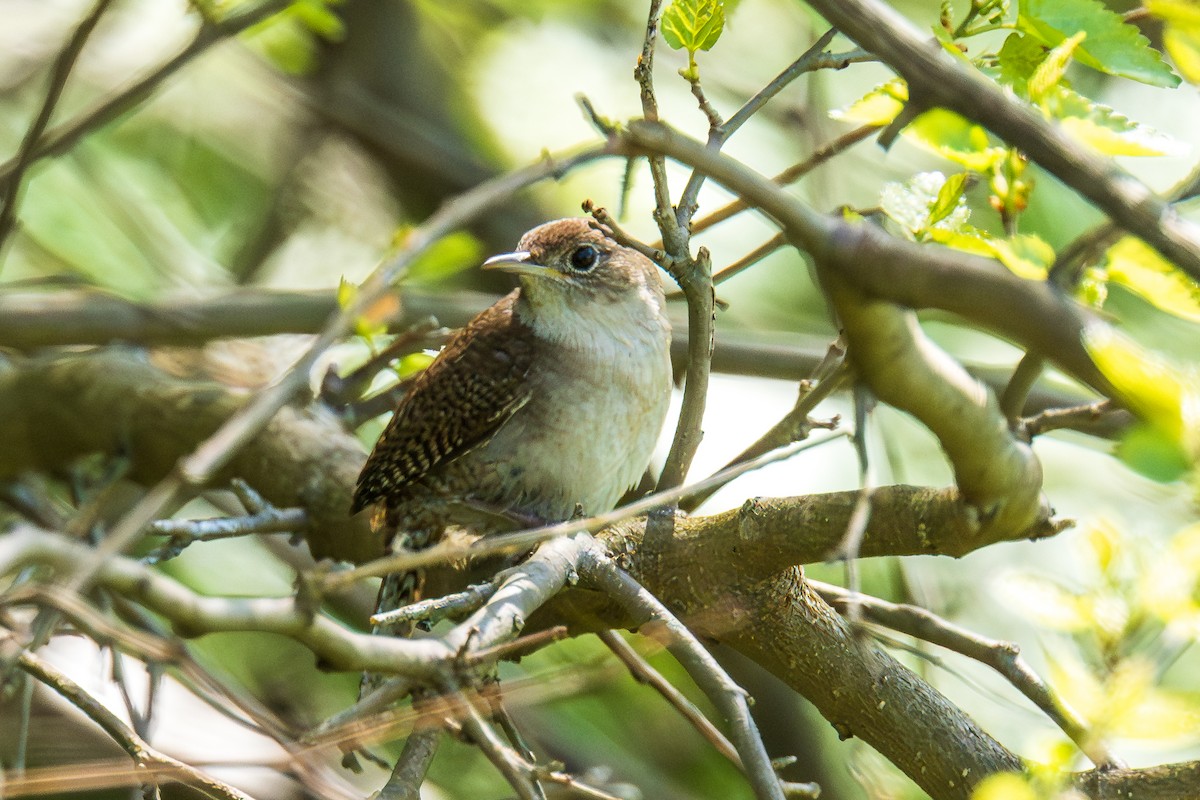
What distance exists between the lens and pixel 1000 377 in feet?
14.1

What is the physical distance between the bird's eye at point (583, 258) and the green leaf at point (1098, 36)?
2271 mm

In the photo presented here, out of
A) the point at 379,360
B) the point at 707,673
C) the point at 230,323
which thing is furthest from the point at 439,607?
the point at 230,323

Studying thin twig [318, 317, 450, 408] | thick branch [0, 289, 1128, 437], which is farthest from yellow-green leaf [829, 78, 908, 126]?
thick branch [0, 289, 1128, 437]

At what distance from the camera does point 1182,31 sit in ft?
4.90

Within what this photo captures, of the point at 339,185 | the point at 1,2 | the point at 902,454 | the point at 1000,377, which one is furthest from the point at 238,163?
the point at 1000,377

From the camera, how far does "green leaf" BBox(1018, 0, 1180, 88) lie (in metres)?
2.04

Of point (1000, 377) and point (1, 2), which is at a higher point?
point (1, 2)

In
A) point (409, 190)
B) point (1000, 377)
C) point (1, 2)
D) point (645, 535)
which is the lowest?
point (645, 535)

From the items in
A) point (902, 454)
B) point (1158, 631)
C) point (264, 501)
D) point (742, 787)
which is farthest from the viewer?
point (902, 454)

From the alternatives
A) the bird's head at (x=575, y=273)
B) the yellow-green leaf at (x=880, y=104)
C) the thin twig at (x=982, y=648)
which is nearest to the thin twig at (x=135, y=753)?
the thin twig at (x=982, y=648)

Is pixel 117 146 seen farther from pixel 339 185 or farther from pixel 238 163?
pixel 339 185

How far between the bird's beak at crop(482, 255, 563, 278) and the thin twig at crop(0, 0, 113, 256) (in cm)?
135

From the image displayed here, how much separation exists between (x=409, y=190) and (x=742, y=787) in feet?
11.3

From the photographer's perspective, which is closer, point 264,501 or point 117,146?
point 264,501
